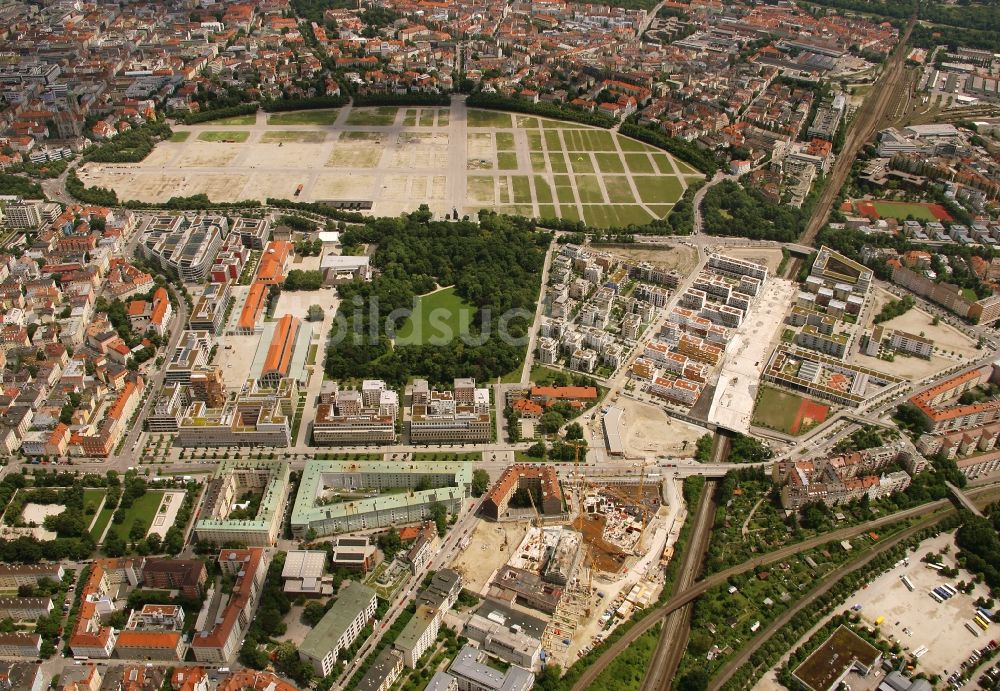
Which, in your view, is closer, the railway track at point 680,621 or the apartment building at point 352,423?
the railway track at point 680,621

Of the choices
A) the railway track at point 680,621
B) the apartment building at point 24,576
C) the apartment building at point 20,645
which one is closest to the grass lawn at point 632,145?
the railway track at point 680,621

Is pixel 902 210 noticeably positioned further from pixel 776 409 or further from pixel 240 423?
pixel 240 423

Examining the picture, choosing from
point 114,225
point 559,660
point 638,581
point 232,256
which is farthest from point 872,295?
point 114,225

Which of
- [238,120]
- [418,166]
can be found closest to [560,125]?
[418,166]

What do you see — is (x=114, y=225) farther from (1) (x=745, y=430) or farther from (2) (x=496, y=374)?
(1) (x=745, y=430)

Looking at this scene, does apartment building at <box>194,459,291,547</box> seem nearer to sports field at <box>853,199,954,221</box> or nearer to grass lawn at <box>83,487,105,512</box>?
grass lawn at <box>83,487,105,512</box>

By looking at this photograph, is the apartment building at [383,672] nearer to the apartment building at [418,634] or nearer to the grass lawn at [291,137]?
the apartment building at [418,634]

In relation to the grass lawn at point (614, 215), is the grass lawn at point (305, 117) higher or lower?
lower
